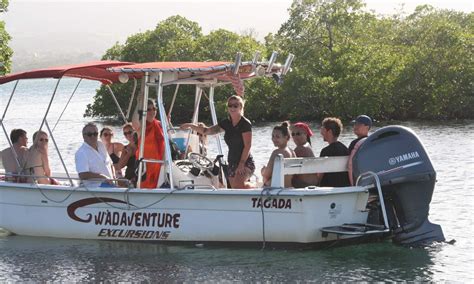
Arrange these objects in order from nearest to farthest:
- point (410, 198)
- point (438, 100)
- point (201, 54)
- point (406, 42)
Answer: point (410, 198) < point (438, 100) < point (201, 54) < point (406, 42)

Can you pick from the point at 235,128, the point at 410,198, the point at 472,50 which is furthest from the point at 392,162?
the point at 472,50

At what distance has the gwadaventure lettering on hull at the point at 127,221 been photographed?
484 inches

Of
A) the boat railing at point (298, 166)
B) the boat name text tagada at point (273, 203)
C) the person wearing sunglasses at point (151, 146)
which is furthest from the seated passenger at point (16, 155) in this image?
the boat railing at point (298, 166)

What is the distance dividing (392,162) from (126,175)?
4343mm

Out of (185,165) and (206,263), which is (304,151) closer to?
(185,165)

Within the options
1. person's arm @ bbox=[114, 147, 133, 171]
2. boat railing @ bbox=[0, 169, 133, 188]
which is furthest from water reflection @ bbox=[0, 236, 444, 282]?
person's arm @ bbox=[114, 147, 133, 171]

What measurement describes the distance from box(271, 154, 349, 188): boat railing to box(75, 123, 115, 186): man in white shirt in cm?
259

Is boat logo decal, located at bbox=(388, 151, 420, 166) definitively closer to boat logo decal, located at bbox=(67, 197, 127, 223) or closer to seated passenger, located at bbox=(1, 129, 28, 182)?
boat logo decal, located at bbox=(67, 197, 127, 223)

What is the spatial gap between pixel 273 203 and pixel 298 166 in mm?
594

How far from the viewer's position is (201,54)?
51.2m

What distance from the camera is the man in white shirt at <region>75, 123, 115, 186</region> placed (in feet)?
41.3

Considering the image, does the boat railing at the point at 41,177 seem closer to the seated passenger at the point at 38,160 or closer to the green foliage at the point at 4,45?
the seated passenger at the point at 38,160

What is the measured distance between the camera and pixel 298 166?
11.5 m

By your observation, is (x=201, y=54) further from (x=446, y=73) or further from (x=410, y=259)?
(x=410, y=259)
